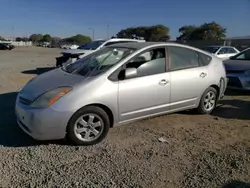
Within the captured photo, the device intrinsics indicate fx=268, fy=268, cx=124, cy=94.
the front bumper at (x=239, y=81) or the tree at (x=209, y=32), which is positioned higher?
the tree at (x=209, y=32)

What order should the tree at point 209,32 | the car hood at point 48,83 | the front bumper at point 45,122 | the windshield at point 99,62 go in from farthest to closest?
the tree at point 209,32 < the windshield at point 99,62 < the car hood at point 48,83 < the front bumper at point 45,122

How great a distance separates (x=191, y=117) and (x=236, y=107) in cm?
153

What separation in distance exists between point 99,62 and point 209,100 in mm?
2446

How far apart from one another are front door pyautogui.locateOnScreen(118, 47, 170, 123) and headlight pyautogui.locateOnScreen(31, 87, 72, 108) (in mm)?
851

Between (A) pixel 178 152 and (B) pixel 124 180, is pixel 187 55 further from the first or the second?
(B) pixel 124 180

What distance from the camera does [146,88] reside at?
4.36 metres

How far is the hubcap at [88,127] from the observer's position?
3.88 meters

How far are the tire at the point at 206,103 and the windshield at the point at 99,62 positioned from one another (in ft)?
6.00

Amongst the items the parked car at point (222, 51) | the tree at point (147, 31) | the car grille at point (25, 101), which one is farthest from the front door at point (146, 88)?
the tree at point (147, 31)

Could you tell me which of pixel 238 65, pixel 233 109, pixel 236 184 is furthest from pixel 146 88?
pixel 238 65

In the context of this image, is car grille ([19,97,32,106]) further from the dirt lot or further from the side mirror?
the side mirror

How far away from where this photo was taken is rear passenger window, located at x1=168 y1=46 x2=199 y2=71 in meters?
4.83

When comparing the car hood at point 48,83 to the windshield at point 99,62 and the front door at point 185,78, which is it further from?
the front door at point 185,78

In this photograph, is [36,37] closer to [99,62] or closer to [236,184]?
[99,62]
